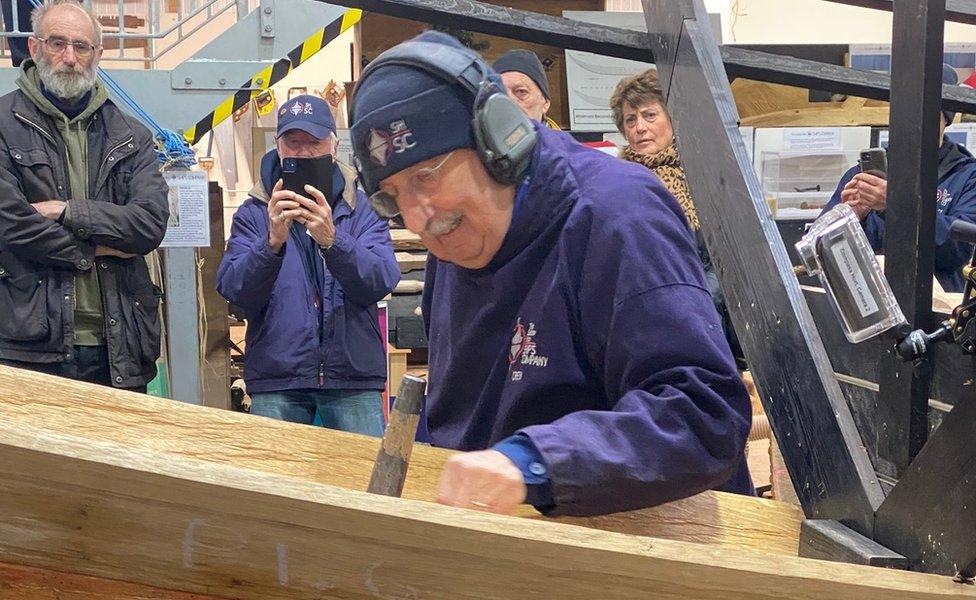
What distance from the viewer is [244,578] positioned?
1.05 metres

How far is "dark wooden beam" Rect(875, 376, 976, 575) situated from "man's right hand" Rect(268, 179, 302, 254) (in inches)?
97.0

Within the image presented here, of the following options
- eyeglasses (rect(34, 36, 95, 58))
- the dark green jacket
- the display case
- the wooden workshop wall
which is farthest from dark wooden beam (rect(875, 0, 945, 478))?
the wooden workshop wall

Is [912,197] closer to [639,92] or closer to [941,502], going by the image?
[941,502]

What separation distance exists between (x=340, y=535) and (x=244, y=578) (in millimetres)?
108

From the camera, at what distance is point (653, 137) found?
3.62 metres

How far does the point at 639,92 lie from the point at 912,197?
2326mm

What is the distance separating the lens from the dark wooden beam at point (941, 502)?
121 cm

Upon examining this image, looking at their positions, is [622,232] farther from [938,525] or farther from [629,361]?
[938,525]

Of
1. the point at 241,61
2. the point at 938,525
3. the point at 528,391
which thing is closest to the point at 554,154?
the point at 528,391

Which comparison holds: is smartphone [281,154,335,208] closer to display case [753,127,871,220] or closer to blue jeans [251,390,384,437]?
blue jeans [251,390,384,437]

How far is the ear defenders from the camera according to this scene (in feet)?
4.81

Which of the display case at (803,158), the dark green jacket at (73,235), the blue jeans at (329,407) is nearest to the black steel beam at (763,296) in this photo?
the blue jeans at (329,407)

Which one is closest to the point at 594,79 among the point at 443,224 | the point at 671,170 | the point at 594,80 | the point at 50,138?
the point at 594,80

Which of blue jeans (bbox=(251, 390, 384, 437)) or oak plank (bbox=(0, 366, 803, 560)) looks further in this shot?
blue jeans (bbox=(251, 390, 384, 437))
